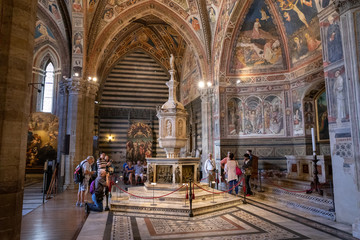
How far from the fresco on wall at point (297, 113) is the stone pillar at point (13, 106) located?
11867 millimetres

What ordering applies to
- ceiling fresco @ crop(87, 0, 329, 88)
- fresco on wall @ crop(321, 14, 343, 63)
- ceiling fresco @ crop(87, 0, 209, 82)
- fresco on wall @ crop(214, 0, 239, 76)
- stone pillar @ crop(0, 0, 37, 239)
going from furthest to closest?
ceiling fresco @ crop(87, 0, 209, 82)
fresco on wall @ crop(214, 0, 239, 76)
ceiling fresco @ crop(87, 0, 329, 88)
fresco on wall @ crop(321, 14, 343, 63)
stone pillar @ crop(0, 0, 37, 239)

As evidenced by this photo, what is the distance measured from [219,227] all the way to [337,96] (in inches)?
169

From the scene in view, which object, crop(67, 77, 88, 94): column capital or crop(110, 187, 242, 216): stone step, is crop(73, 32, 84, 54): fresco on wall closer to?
crop(67, 77, 88, 94): column capital

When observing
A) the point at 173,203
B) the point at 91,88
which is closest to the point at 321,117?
the point at 173,203

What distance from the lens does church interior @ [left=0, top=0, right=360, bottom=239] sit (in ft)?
16.8

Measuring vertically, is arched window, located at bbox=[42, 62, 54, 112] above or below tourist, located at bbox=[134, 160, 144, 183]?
above

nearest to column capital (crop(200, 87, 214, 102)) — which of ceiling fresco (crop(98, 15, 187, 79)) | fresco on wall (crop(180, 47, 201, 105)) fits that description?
fresco on wall (crop(180, 47, 201, 105))

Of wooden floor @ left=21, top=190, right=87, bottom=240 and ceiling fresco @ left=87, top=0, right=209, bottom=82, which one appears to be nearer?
wooden floor @ left=21, top=190, right=87, bottom=240

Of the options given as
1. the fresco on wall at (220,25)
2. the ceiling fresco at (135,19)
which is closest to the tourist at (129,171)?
the ceiling fresco at (135,19)

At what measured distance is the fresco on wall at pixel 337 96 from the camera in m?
6.13

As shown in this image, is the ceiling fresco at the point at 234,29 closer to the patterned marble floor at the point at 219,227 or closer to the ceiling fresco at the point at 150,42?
the ceiling fresco at the point at 150,42

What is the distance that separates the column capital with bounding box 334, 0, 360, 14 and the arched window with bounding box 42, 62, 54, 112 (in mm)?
19532

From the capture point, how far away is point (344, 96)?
20.2 ft

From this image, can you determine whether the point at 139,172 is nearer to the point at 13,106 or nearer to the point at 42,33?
the point at 13,106
